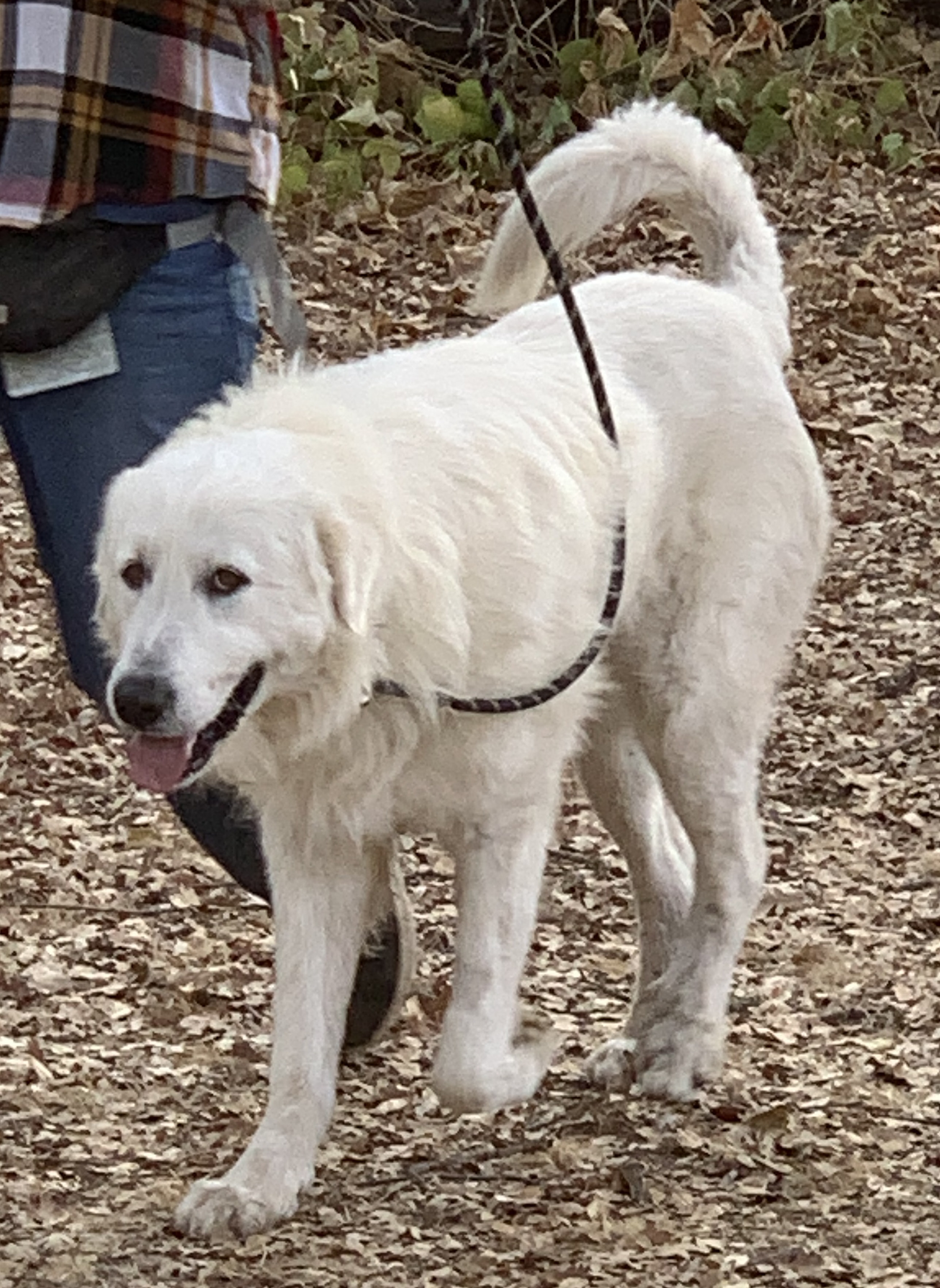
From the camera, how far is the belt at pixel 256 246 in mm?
3568

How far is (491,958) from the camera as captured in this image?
3.48 meters

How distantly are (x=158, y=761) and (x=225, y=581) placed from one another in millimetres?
241

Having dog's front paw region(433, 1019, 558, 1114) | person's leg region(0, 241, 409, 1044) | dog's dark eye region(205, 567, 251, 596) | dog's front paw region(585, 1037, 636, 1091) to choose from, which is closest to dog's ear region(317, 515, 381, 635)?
dog's dark eye region(205, 567, 251, 596)

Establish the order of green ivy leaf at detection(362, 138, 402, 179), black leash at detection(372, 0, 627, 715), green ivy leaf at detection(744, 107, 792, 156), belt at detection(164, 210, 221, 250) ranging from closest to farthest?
black leash at detection(372, 0, 627, 715) < belt at detection(164, 210, 221, 250) < green ivy leaf at detection(362, 138, 402, 179) < green ivy leaf at detection(744, 107, 792, 156)

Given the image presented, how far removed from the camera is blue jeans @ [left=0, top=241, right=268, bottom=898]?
3.58m

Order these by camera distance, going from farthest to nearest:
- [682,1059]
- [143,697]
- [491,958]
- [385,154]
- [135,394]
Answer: [385,154]
[682,1059]
[135,394]
[491,958]
[143,697]

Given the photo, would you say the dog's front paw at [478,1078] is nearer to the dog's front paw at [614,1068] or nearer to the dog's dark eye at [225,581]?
the dog's front paw at [614,1068]

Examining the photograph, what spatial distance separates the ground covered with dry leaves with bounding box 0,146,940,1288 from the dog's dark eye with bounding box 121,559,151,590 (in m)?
0.95

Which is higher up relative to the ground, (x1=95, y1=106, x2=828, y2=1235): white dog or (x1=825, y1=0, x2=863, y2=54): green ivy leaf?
(x1=95, y1=106, x2=828, y2=1235): white dog

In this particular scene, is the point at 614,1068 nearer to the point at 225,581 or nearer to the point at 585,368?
the point at 585,368

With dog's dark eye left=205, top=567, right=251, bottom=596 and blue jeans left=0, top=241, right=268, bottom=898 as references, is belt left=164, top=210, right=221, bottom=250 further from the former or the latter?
dog's dark eye left=205, top=567, right=251, bottom=596

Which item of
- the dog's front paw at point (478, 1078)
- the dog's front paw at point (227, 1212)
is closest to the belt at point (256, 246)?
the dog's front paw at point (478, 1078)

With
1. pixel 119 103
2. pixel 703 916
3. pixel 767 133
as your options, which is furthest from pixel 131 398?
pixel 767 133

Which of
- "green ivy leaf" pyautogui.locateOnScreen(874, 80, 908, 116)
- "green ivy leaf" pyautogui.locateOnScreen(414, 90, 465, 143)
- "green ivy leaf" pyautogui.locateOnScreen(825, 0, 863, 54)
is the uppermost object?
"green ivy leaf" pyautogui.locateOnScreen(825, 0, 863, 54)
